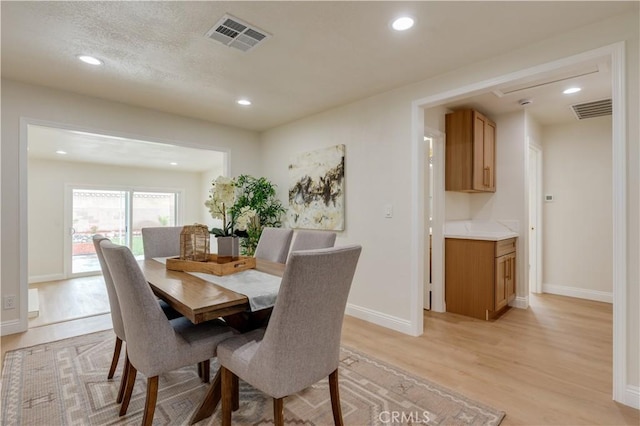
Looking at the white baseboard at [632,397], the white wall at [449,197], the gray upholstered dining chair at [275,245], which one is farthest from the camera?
the white wall at [449,197]

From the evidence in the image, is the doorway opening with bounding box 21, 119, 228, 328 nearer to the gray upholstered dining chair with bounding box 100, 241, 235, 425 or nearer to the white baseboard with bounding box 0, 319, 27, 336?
the white baseboard with bounding box 0, 319, 27, 336

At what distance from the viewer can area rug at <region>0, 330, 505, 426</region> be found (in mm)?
1726

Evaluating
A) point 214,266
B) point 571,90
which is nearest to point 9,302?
point 214,266

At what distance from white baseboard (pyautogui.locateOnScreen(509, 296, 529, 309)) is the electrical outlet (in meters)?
5.28

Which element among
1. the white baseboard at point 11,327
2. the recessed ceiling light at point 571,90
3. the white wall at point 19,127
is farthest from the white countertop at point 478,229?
the white baseboard at point 11,327

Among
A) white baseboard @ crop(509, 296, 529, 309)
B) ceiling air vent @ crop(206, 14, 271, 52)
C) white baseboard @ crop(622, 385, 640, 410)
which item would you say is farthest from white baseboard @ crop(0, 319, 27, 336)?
white baseboard @ crop(509, 296, 529, 309)

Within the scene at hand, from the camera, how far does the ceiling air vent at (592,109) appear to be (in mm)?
3482

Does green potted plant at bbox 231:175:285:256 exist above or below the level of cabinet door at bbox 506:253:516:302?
above

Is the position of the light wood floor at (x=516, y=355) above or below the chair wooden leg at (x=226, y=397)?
below

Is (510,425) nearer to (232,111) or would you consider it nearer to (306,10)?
(306,10)

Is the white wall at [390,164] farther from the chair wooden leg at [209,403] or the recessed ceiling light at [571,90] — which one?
the chair wooden leg at [209,403]

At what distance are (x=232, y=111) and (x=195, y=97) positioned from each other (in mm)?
552

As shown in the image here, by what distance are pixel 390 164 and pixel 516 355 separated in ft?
6.39

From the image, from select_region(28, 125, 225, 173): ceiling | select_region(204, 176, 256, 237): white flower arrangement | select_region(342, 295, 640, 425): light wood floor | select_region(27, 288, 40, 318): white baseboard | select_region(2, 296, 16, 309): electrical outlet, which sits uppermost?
select_region(28, 125, 225, 173): ceiling
